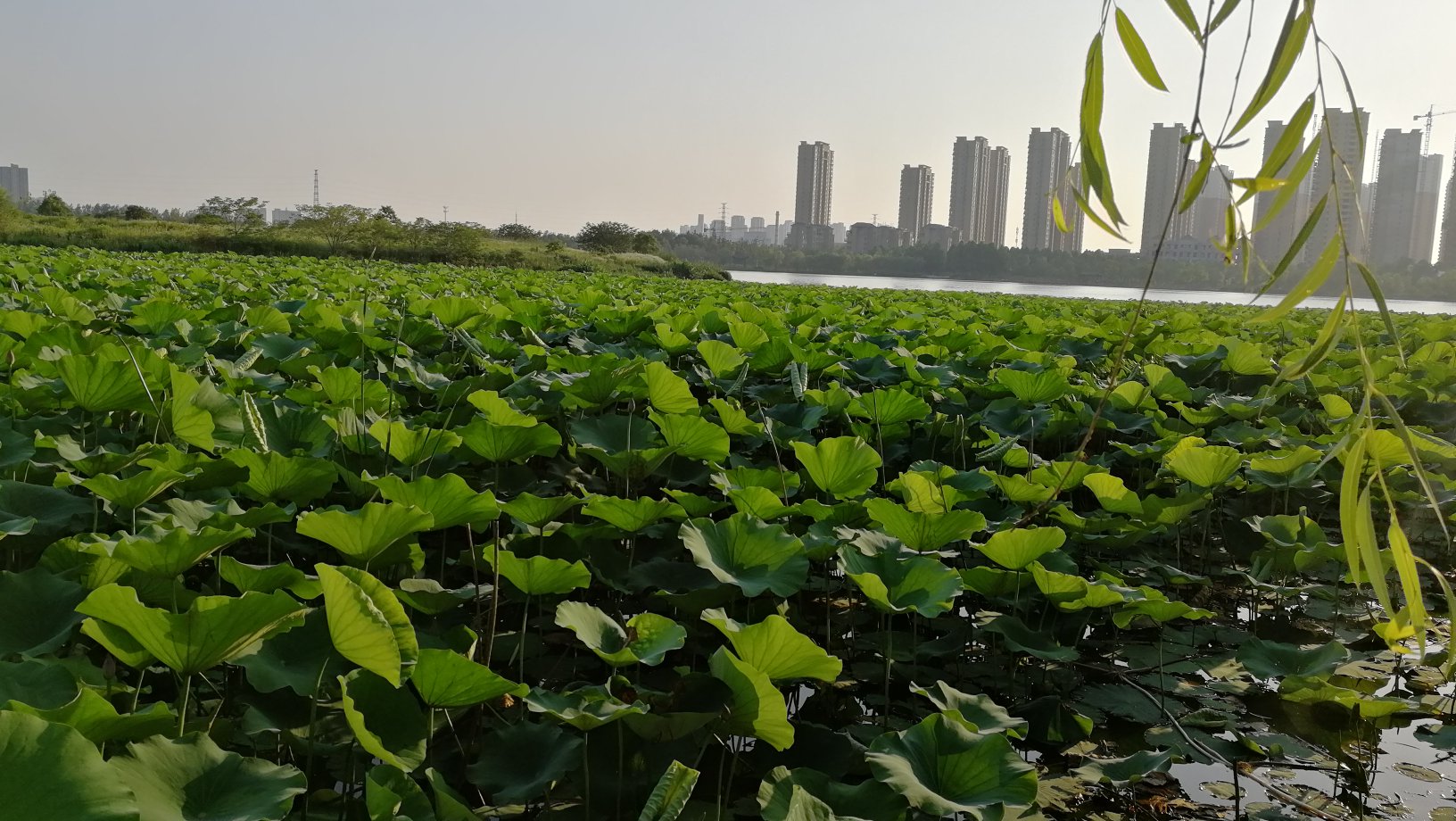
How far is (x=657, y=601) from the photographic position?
177 cm

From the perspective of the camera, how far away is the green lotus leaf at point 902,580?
1.34 m

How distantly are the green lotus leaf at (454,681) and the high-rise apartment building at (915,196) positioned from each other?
3529 inches

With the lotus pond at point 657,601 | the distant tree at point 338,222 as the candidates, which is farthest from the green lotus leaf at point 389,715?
the distant tree at point 338,222

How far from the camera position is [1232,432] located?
2.86m

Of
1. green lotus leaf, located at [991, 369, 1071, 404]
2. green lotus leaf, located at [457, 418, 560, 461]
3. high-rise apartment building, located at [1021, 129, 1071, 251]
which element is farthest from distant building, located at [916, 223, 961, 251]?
green lotus leaf, located at [457, 418, 560, 461]

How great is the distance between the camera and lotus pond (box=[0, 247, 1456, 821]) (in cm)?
100

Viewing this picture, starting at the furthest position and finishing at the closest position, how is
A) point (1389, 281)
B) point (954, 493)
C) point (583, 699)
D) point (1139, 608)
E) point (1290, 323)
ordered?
point (1389, 281)
point (1290, 323)
point (954, 493)
point (1139, 608)
point (583, 699)

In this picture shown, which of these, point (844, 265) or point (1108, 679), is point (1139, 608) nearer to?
point (1108, 679)

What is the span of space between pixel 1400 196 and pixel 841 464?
2452 centimetres

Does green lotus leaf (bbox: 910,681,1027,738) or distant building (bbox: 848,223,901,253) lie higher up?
distant building (bbox: 848,223,901,253)

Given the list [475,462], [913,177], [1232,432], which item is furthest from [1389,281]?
[913,177]

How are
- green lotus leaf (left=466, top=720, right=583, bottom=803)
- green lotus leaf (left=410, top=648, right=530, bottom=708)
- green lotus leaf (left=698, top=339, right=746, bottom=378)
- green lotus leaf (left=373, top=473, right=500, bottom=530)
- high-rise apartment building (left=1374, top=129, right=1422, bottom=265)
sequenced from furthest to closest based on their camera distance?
1. high-rise apartment building (left=1374, top=129, right=1422, bottom=265)
2. green lotus leaf (left=698, top=339, right=746, bottom=378)
3. green lotus leaf (left=373, top=473, right=500, bottom=530)
4. green lotus leaf (left=466, top=720, right=583, bottom=803)
5. green lotus leaf (left=410, top=648, right=530, bottom=708)

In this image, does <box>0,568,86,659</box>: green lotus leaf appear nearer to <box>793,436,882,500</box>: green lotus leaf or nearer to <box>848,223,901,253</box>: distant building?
<box>793,436,882,500</box>: green lotus leaf

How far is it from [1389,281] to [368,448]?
32490 mm
